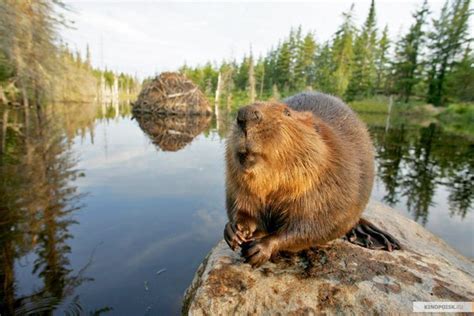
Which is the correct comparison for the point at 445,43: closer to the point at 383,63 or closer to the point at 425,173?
the point at 383,63

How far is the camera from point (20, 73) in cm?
1850

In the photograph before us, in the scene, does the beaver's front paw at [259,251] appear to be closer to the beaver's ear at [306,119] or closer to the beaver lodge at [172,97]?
the beaver's ear at [306,119]

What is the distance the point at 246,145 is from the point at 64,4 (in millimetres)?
23574

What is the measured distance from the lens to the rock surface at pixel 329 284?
1.72m

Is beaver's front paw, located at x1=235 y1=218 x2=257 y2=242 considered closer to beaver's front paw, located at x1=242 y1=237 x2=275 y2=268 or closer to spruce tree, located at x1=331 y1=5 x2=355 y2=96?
beaver's front paw, located at x1=242 y1=237 x2=275 y2=268

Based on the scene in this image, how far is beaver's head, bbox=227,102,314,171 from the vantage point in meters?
1.43

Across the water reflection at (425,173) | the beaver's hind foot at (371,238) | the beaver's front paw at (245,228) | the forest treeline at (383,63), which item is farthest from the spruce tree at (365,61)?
the beaver's front paw at (245,228)

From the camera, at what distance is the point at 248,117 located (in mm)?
1398

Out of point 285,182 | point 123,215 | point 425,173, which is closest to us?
point 285,182

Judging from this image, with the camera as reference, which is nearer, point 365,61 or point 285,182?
point 285,182

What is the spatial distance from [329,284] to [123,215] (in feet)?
11.8

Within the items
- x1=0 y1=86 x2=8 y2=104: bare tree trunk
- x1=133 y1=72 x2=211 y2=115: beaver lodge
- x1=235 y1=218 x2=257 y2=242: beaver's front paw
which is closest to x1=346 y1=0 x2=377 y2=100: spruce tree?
x1=133 y1=72 x2=211 y2=115: beaver lodge

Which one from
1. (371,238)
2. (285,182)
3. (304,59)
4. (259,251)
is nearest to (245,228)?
(259,251)

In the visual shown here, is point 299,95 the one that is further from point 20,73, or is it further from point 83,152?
point 20,73
